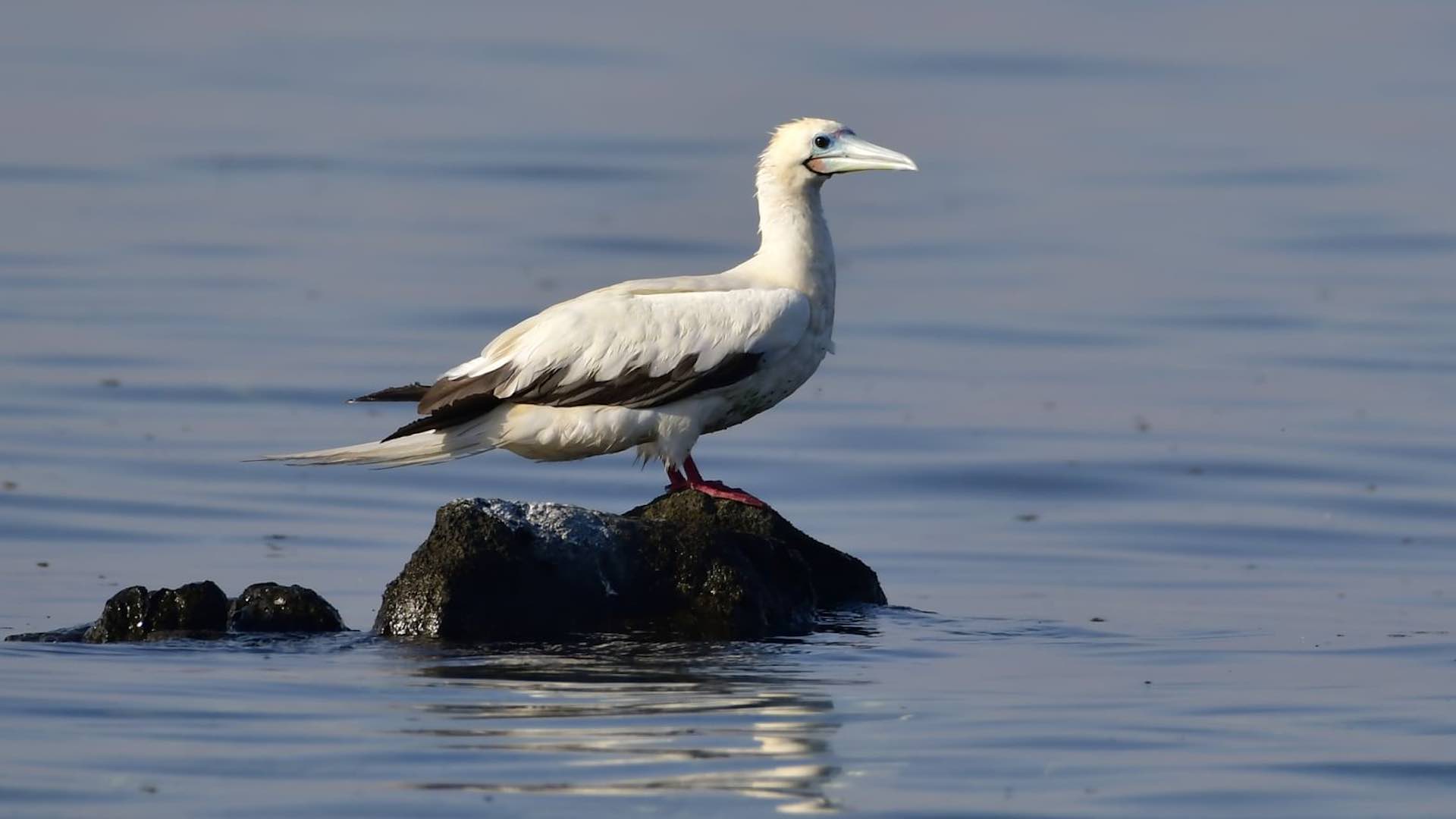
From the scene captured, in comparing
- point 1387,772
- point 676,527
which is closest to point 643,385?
point 676,527

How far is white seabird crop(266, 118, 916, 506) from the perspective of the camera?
13617mm

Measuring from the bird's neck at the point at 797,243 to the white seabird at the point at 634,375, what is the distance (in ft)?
0.05

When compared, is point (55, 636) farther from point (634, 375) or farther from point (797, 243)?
point (797, 243)

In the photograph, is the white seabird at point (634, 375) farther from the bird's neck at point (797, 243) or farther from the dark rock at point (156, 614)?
the dark rock at point (156, 614)

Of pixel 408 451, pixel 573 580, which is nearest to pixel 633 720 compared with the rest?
pixel 573 580

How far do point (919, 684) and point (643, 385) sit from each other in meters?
2.65

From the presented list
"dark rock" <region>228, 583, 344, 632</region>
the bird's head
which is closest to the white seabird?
the bird's head

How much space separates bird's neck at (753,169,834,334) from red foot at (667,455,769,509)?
36.9 inches

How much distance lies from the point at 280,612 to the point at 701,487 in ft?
7.13

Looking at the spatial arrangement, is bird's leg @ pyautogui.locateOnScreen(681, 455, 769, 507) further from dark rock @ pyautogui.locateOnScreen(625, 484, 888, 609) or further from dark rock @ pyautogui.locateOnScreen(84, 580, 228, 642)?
dark rock @ pyautogui.locateOnScreen(84, 580, 228, 642)

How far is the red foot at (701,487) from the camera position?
13.3 meters

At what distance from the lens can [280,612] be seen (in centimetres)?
1235

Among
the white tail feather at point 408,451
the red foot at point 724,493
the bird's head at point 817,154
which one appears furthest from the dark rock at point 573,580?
the bird's head at point 817,154

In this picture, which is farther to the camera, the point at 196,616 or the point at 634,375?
the point at 634,375
